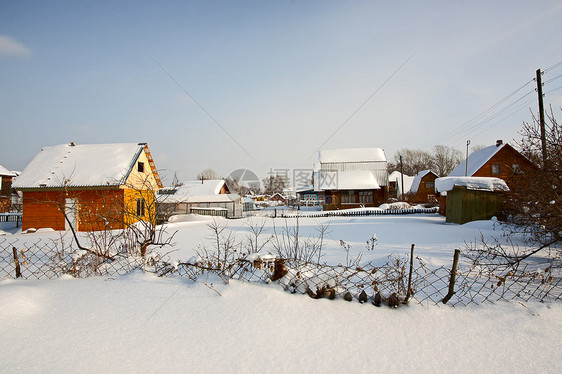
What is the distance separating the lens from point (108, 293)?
9.89 ft

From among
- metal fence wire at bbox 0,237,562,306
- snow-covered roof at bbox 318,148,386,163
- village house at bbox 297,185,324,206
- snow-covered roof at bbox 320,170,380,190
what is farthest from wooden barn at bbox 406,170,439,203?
metal fence wire at bbox 0,237,562,306

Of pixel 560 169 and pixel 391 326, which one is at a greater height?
pixel 560 169

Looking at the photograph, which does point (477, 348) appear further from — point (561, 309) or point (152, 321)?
point (152, 321)

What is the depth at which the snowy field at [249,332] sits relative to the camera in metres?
2.09

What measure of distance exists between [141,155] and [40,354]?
18.4 meters

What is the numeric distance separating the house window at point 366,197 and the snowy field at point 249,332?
28.6 metres

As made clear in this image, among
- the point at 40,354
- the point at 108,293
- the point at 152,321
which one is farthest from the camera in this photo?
the point at 108,293

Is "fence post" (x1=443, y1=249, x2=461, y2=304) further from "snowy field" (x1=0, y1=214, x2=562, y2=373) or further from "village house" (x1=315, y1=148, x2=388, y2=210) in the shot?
"village house" (x1=315, y1=148, x2=388, y2=210)

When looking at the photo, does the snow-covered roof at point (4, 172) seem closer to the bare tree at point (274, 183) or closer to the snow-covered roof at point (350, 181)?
the snow-covered roof at point (350, 181)

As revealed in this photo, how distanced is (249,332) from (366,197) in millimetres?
30047

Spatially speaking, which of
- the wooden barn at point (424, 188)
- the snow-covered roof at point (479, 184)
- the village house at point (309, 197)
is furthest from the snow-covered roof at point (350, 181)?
the snow-covered roof at point (479, 184)

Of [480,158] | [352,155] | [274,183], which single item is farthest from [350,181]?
[274,183]

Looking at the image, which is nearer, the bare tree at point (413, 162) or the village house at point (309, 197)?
the village house at point (309, 197)

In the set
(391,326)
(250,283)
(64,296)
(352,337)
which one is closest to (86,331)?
(64,296)
